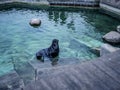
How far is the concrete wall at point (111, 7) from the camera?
2311 centimetres

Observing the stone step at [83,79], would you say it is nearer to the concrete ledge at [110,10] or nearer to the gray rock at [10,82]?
the gray rock at [10,82]

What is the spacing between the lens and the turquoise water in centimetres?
1441

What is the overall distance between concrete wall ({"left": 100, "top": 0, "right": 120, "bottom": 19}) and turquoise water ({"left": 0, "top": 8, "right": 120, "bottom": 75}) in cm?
100

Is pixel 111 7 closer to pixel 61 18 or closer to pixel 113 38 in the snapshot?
pixel 61 18

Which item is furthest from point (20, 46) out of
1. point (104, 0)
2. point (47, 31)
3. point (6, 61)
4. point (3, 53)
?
point (104, 0)

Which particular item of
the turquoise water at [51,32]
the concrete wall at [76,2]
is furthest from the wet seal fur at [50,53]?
the concrete wall at [76,2]

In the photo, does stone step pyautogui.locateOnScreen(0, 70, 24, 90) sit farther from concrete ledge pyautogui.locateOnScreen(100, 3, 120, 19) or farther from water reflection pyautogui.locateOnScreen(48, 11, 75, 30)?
concrete ledge pyautogui.locateOnScreen(100, 3, 120, 19)

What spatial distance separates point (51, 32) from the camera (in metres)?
18.5

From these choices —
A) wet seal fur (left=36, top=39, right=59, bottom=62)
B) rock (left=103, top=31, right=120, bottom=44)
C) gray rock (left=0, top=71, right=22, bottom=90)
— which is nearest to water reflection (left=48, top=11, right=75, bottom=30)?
rock (left=103, top=31, right=120, bottom=44)

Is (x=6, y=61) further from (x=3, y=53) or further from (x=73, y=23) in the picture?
(x=73, y=23)

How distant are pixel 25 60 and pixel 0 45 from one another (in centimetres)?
366

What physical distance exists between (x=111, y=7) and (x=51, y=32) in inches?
370

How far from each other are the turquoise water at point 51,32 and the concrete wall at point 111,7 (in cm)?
100

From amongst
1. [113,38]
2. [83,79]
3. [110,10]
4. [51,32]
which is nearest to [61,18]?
[51,32]
